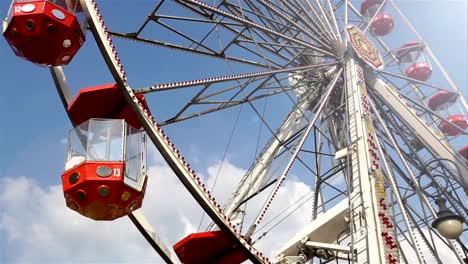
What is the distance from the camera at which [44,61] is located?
29.4 feet

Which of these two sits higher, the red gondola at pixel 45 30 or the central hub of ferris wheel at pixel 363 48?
the red gondola at pixel 45 30

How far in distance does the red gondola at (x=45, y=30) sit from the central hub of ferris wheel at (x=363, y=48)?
940 centimetres

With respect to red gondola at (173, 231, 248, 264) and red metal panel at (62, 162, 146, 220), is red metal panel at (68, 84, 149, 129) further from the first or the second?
red gondola at (173, 231, 248, 264)

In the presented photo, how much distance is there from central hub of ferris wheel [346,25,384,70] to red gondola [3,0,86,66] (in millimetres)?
9401

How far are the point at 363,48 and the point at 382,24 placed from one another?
11224mm

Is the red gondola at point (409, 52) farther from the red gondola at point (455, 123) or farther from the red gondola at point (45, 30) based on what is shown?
the red gondola at point (45, 30)

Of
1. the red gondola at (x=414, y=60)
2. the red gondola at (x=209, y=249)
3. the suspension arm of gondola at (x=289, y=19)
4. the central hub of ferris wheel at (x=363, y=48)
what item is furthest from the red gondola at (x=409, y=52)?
the red gondola at (x=209, y=249)

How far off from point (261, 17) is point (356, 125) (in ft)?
15.3

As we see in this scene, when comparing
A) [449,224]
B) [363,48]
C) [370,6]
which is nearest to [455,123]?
[370,6]

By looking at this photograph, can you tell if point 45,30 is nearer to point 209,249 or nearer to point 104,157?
point 104,157

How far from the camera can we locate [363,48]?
1655 cm

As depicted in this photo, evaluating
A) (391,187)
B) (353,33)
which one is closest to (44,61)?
(391,187)

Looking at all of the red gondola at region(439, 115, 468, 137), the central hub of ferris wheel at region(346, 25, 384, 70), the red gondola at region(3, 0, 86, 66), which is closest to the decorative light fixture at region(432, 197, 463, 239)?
the red gondola at region(3, 0, 86, 66)

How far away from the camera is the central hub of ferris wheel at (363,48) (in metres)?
15.9
